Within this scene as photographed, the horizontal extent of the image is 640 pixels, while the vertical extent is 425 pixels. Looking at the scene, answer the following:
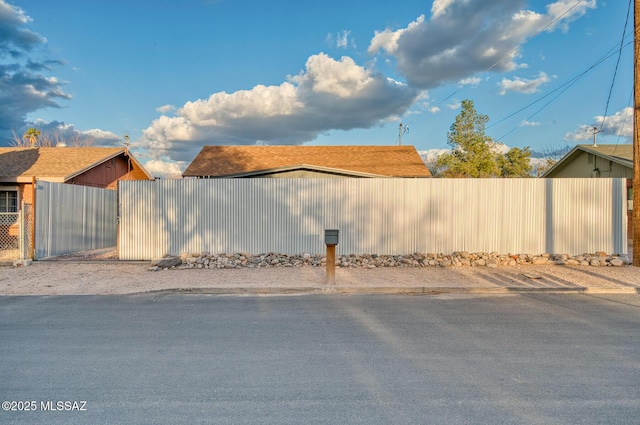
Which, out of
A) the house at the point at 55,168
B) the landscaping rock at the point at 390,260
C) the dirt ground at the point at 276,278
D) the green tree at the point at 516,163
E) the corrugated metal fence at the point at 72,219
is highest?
the green tree at the point at 516,163

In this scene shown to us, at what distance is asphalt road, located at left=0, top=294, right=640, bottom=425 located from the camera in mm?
3383

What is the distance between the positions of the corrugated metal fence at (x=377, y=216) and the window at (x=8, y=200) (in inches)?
344

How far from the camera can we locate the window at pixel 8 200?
16.8 meters

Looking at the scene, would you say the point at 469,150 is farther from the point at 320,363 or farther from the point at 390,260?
the point at 320,363

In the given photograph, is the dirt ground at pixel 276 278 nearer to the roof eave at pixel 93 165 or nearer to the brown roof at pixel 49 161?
the roof eave at pixel 93 165

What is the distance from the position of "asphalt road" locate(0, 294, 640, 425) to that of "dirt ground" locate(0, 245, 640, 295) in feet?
4.71

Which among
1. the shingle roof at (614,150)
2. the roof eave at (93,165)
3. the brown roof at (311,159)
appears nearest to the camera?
the roof eave at (93,165)

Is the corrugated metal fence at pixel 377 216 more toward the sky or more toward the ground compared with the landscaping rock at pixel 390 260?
more toward the sky

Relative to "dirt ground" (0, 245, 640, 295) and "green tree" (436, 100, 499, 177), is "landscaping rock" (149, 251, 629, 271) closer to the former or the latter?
"dirt ground" (0, 245, 640, 295)

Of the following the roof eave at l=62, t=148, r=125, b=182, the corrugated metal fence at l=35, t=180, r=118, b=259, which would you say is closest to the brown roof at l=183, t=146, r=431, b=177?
the roof eave at l=62, t=148, r=125, b=182

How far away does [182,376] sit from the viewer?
4.08m

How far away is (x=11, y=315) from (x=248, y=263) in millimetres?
5622

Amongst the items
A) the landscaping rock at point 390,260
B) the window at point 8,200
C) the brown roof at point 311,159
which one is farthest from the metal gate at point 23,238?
the brown roof at point 311,159

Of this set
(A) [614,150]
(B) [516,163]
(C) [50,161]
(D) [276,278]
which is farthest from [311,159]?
(B) [516,163]
